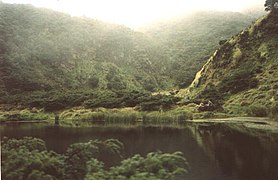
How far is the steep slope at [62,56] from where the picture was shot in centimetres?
2048

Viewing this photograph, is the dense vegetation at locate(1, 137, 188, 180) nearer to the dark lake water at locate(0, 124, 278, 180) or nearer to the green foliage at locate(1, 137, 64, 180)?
the green foliage at locate(1, 137, 64, 180)

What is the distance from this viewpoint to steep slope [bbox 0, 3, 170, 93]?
20484 millimetres

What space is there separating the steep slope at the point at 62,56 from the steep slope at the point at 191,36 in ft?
9.81

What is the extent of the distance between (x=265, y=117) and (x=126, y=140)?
22.0 m

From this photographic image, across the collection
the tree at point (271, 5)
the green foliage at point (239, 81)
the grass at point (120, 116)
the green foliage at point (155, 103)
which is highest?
the tree at point (271, 5)

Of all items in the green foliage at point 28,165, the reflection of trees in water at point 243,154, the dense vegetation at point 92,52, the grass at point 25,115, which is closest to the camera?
the green foliage at point 28,165

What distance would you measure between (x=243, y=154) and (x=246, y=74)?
104ft

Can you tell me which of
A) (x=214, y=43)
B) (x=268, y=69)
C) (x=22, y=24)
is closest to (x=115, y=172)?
(x=22, y=24)

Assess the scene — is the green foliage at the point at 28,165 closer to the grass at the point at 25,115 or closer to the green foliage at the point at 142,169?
the green foliage at the point at 142,169

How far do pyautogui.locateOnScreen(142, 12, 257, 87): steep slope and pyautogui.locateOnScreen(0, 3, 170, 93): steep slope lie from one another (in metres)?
2.99

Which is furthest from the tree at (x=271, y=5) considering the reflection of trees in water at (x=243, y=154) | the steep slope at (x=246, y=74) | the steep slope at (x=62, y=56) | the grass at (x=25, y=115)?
the grass at (x=25, y=115)

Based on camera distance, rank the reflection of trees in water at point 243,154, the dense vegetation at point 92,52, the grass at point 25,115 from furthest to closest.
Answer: the dense vegetation at point 92,52 → the grass at point 25,115 → the reflection of trees in water at point 243,154

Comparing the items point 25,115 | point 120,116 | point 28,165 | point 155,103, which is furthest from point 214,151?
point 155,103

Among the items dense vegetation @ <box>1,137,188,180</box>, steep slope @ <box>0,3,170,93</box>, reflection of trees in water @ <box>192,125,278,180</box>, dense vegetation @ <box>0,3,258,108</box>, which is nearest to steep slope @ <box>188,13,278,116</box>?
dense vegetation @ <box>0,3,258,108</box>
